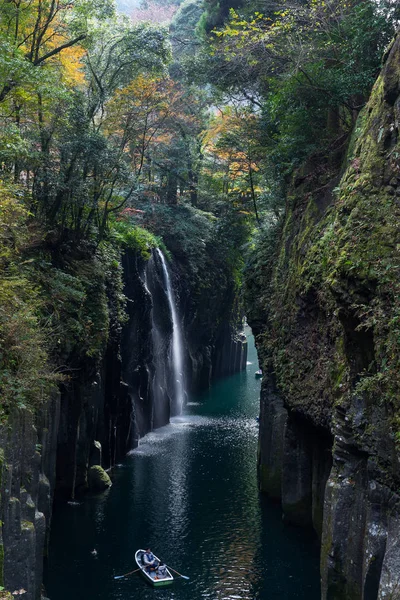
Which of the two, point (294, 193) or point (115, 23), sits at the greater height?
point (115, 23)

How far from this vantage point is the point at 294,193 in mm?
24797

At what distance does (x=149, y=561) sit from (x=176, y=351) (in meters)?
26.6

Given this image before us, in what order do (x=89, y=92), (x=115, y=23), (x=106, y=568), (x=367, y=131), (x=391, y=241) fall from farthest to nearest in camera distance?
(x=89, y=92) → (x=115, y=23) → (x=106, y=568) → (x=367, y=131) → (x=391, y=241)

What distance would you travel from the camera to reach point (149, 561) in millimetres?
18281

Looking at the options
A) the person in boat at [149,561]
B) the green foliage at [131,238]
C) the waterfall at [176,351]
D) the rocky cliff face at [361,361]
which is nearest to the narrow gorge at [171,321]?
the rocky cliff face at [361,361]

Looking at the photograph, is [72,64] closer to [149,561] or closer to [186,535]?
[186,535]

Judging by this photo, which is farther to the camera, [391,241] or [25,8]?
[25,8]

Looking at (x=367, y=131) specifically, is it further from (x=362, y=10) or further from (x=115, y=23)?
(x=115, y=23)

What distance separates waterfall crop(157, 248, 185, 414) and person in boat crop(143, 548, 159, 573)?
2256 centimetres

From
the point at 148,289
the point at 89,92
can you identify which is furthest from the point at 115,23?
the point at 148,289

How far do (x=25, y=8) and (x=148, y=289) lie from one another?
1787cm

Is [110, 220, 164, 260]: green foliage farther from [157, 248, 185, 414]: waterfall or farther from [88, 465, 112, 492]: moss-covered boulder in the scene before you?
[88, 465, 112, 492]: moss-covered boulder

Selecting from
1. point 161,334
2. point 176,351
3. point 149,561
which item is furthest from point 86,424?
point 176,351

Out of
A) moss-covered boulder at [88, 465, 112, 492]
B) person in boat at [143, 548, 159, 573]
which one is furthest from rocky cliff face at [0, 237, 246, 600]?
person in boat at [143, 548, 159, 573]
